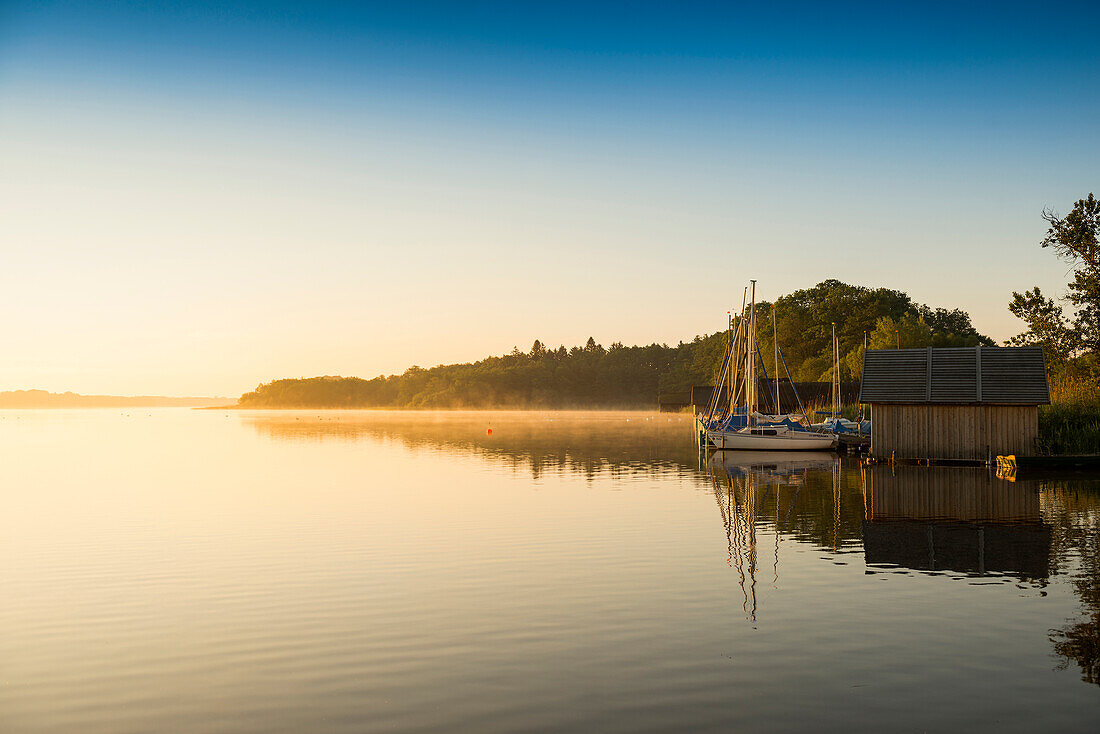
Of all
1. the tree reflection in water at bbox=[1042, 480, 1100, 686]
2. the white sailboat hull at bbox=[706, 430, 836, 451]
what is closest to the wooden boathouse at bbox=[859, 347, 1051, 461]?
the tree reflection in water at bbox=[1042, 480, 1100, 686]

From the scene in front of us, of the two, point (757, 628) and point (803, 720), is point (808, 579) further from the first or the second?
point (803, 720)

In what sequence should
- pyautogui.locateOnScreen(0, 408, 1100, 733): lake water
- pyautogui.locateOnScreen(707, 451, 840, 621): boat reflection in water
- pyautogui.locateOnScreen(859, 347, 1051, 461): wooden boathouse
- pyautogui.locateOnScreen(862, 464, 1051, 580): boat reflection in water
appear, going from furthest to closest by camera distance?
pyautogui.locateOnScreen(859, 347, 1051, 461): wooden boathouse → pyautogui.locateOnScreen(707, 451, 840, 621): boat reflection in water → pyautogui.locateOnScreen(862, 464, 1051, 580): boat reflection in water → pyautogui.locateOnScreen(0, 408, 1100, 733): lake water

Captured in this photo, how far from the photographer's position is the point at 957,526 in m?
25.4

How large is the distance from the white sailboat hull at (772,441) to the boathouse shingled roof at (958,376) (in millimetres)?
10124

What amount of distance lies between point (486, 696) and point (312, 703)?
85.9 inches

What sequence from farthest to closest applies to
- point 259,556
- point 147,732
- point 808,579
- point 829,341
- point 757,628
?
point 829,341
point 259,556
point 808,579
point 757,628
point 147,732

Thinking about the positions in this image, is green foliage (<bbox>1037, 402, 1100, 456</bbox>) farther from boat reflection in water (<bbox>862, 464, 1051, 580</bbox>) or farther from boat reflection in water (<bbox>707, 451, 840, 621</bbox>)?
boat reflection in water (<bbox>707, 451, 840, 621</bbox>)

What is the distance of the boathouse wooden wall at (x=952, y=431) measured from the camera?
149 ft

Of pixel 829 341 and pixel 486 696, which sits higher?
pixel 829 341

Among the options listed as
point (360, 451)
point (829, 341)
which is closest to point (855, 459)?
point (360, 451)

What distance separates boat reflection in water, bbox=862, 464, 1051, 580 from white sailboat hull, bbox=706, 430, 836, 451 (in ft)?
61.5

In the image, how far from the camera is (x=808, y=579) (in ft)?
60.8

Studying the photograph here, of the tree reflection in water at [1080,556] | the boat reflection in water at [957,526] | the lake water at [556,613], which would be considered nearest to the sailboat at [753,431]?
the boat reflection in water at [957,526]

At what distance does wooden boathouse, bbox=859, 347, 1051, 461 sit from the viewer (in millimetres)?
45469
